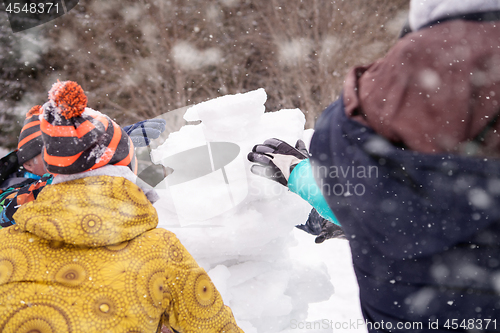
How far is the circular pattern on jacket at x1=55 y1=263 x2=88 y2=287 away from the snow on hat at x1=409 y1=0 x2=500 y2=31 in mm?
917

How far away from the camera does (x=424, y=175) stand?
515mm

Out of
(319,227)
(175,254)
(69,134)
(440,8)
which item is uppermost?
(440,8)

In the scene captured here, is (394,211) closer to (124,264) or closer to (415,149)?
(415,149)

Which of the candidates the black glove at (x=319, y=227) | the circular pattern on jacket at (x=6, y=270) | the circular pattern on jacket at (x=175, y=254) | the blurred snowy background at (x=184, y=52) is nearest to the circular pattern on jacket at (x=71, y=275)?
the circular pattern on jacket at (x=6, y=270)

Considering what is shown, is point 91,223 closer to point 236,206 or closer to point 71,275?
point 71,275

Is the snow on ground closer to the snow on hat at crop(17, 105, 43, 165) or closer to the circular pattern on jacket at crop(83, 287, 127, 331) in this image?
the snow on hat at crop(17, 105, 43, 165)

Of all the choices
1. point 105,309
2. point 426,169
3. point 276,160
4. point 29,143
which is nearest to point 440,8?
point 426,169

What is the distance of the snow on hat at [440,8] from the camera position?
493 mm

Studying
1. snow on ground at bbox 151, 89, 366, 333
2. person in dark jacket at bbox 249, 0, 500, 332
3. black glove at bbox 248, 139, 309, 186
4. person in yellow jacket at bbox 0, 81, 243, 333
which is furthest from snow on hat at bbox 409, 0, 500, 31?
snow on ground at bbox 151, 89, 366, 333

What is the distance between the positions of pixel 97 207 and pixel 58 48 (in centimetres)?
601

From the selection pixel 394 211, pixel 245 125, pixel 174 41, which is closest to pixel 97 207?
pixel 394 211

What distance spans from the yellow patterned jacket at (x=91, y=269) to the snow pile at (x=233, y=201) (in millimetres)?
768

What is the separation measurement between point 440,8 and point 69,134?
2.82 feet

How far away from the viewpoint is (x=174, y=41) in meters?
5.77
